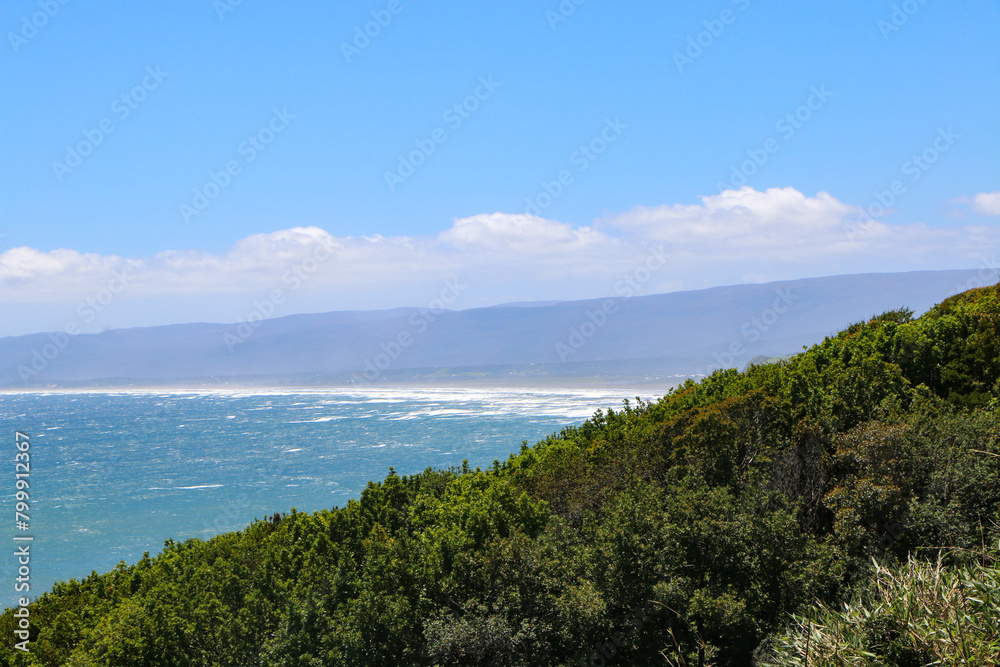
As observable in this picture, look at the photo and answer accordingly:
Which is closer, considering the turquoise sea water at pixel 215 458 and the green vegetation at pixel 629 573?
the green vegetation at pixel 629 573

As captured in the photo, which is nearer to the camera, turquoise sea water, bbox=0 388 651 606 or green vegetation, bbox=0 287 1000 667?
green vegetation, bbox=0 287 1000 667

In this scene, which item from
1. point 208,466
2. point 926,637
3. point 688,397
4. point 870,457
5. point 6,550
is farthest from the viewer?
point 208,466

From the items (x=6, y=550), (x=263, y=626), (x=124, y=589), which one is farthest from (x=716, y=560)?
(x=6, y=550)

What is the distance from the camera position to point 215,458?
100 metres

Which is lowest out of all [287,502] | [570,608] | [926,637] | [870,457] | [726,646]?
[287,502]

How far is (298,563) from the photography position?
20.0 metres

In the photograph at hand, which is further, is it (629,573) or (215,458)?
(215,458)

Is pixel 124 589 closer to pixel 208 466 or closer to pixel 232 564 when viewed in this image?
pixel 232 564

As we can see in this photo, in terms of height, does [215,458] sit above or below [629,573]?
below

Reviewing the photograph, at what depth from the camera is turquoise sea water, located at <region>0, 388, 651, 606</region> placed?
194 feet

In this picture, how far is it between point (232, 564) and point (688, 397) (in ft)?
57.7

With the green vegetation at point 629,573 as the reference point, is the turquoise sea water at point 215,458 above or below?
below

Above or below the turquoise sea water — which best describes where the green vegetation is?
above

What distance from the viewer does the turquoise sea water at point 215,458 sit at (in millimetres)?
59219
